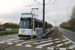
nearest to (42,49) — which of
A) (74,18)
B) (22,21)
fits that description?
(22,21)

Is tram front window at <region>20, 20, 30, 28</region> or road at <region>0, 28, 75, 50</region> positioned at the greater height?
tram front window at <region>20, 20, 30, 28</region>

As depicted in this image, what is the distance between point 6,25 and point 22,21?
41.7 meters

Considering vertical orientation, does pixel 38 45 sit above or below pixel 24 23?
below

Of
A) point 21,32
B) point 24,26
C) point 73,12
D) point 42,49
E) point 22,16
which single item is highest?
point 73,12

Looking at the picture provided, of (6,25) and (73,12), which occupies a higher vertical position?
(73,12)

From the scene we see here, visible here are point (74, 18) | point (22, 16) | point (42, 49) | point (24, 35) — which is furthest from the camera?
point (74, 18)

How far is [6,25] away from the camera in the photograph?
5172 cm

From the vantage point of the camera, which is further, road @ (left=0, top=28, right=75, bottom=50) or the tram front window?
the tram front window

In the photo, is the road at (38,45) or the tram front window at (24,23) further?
the tram front window at (24,23)

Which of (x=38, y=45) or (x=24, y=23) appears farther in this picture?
(x=24, y=23)

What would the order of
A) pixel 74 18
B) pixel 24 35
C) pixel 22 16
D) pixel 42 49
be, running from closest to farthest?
1. pixel 42 49
2. pixel 24 35
3. pixel 22 16
4. pixel 74 18

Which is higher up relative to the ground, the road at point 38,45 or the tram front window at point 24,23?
the tram front window at point 24,23

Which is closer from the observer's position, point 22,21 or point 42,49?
point 42,49

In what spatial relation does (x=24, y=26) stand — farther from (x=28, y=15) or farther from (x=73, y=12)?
(x=73, y=12)
